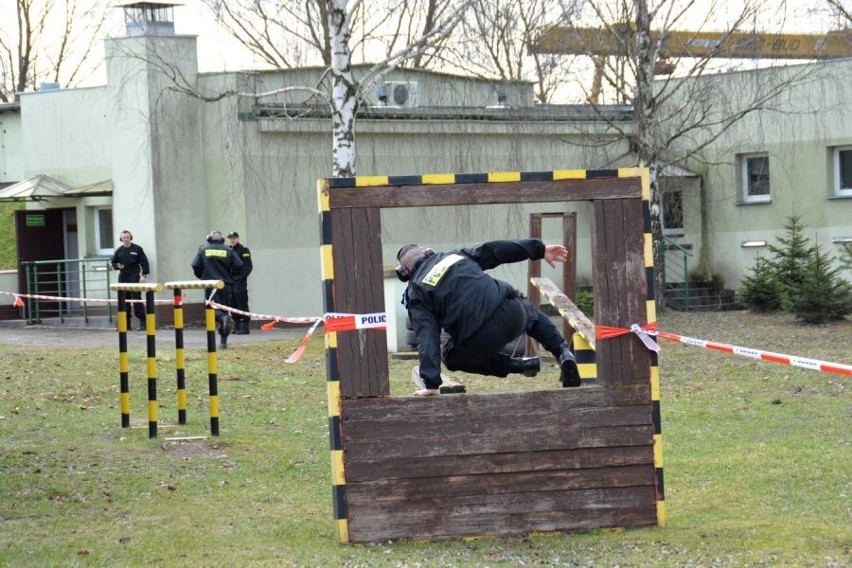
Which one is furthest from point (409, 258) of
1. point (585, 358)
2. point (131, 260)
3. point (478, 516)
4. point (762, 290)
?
point (762, 290)

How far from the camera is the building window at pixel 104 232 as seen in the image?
27703 millimetres

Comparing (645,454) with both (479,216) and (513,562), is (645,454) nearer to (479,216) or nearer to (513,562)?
(513,562)

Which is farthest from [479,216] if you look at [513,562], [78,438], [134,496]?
[513,562]

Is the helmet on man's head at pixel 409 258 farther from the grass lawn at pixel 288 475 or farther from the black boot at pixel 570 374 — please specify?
the grass lawn at pixel 288 475

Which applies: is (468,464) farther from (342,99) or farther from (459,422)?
(342,99)

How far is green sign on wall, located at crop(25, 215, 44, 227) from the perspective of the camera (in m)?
28.1

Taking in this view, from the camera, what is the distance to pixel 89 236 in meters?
27.7

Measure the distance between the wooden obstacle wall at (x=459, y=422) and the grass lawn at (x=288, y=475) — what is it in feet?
0.58

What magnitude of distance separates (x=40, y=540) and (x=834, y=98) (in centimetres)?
2422

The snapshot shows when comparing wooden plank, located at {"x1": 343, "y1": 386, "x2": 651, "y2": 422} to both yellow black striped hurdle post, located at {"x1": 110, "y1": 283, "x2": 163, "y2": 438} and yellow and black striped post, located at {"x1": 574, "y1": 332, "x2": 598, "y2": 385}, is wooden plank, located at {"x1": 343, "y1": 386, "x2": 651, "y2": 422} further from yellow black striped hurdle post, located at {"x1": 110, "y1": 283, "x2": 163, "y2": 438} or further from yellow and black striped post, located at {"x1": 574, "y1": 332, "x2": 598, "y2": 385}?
yellow black striped hurdle post, located at {"x1": 110, "y1": 283, "x2": 163, "y2": 438}

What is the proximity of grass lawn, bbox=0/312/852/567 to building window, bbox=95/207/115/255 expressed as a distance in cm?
934

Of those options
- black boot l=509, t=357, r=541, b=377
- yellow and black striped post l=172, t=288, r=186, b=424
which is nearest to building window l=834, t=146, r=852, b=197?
yellow and black striped post l=172, t=288, r=186, b=424

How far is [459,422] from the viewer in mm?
8055

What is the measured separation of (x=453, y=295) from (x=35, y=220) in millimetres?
21707
